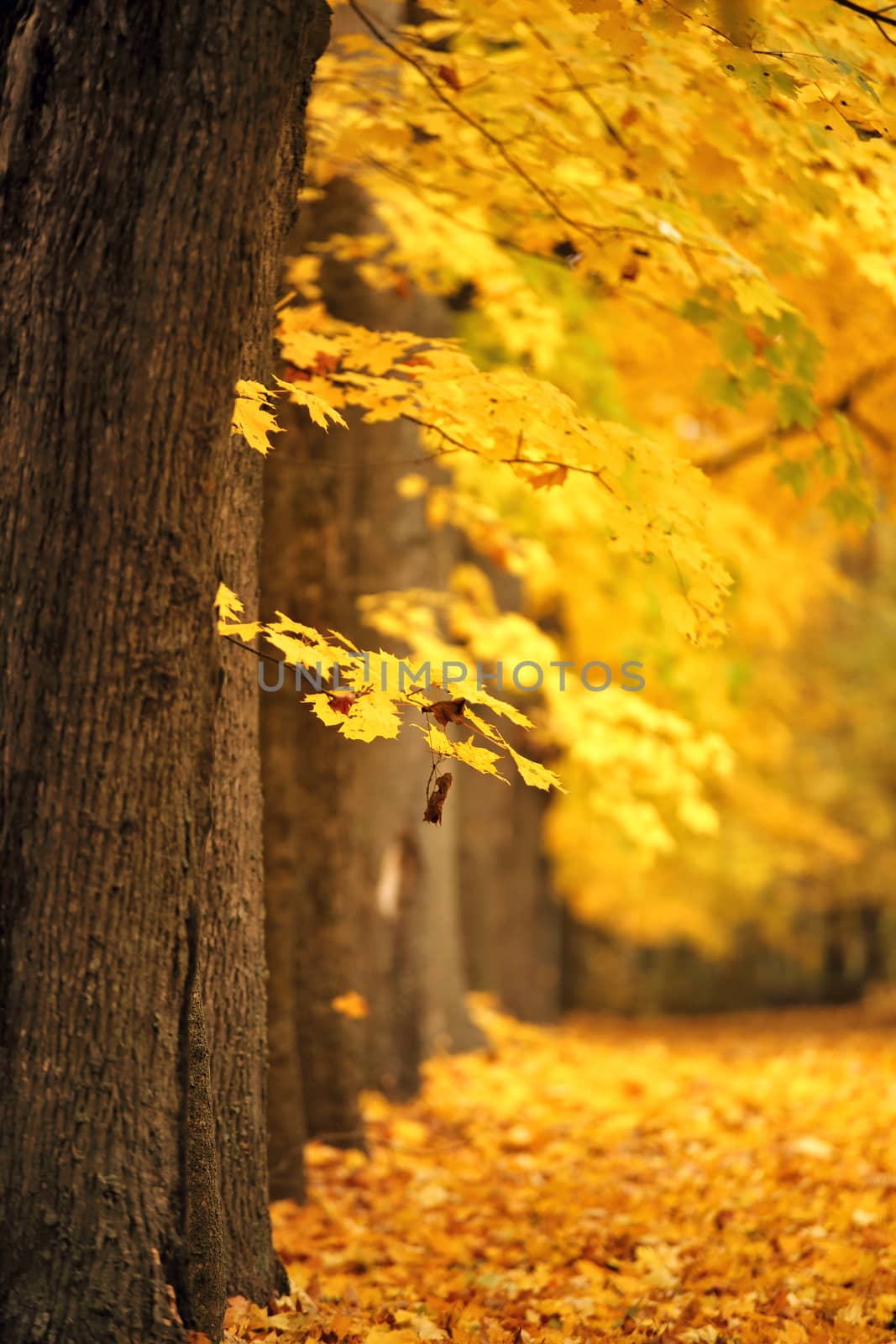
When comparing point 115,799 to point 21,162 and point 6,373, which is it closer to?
point 6,373

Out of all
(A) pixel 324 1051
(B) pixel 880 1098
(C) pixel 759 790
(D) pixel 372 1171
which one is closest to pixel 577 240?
(A) pixel 324 1051

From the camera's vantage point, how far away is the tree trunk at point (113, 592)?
249 centimetres

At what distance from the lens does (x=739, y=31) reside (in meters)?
3.15

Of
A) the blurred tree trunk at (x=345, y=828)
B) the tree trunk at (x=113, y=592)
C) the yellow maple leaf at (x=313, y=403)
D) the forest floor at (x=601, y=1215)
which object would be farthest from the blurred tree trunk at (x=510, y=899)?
the tree trunk at (x=113, y=592)

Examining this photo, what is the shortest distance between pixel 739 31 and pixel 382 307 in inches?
147

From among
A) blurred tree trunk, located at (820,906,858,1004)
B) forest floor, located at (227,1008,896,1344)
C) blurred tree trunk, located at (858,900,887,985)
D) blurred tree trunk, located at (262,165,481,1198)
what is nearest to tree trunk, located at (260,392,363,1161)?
blurred tree trunk, located at (262,165,481,1198)

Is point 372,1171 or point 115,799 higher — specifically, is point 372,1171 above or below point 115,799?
below

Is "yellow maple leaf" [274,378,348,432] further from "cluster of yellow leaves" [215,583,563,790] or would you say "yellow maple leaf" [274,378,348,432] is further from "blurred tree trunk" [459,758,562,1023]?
"blurred tree trunk" [459,758,562,1023]

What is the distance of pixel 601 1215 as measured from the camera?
451 centimetres

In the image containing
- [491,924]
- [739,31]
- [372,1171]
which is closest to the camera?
[739,31]

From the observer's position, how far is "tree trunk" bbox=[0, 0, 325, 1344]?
8.18ft

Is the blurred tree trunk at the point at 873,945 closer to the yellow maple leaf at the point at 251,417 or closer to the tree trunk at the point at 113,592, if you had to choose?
the yellow maple leaf at the point at 251,417

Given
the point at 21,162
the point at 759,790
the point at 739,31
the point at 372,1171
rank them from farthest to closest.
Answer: the point at 759,790 < the point at 372,1171 < the point at 739,31 < the point at 21,162

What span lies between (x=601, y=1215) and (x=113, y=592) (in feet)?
11.1
